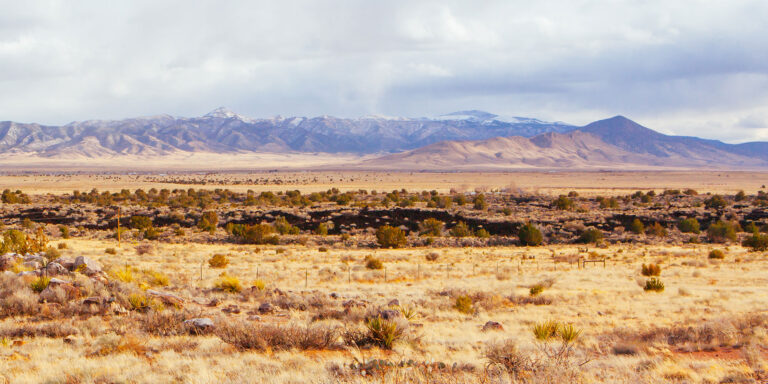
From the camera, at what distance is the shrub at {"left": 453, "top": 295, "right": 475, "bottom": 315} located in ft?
48.2

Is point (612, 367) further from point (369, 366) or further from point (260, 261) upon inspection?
point (260, 261)

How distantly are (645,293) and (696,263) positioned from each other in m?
9.61

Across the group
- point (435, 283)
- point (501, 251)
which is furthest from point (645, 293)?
point (501, 251)

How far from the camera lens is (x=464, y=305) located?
1480 cm

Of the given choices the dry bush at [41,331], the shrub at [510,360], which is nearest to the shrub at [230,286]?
the dry bush at [41,331]

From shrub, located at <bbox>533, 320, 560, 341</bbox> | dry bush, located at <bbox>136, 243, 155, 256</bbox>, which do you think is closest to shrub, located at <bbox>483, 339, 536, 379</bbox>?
shrub, located at <bbox>533, 320, 560, 341</bbox>

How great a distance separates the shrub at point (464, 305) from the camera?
578 inches

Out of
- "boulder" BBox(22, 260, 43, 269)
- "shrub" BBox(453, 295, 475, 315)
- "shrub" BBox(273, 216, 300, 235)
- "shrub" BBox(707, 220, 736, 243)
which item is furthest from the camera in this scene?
"shrub" BBox(273, 216, 300, 235)

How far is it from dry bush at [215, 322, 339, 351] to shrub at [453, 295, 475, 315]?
5140 millimetres

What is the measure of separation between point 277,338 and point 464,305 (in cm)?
628

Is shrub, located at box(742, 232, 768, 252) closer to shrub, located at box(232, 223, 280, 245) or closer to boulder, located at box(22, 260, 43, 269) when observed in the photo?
shrub, located at box(232, 223, 280, 245)

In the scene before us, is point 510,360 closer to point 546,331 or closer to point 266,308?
point 546,331

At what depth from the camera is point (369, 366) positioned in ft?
27.1

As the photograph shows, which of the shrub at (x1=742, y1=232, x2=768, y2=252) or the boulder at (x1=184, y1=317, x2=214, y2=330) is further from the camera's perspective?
the shrub at (x1=742, y1=232, x2=768, y2=252)
